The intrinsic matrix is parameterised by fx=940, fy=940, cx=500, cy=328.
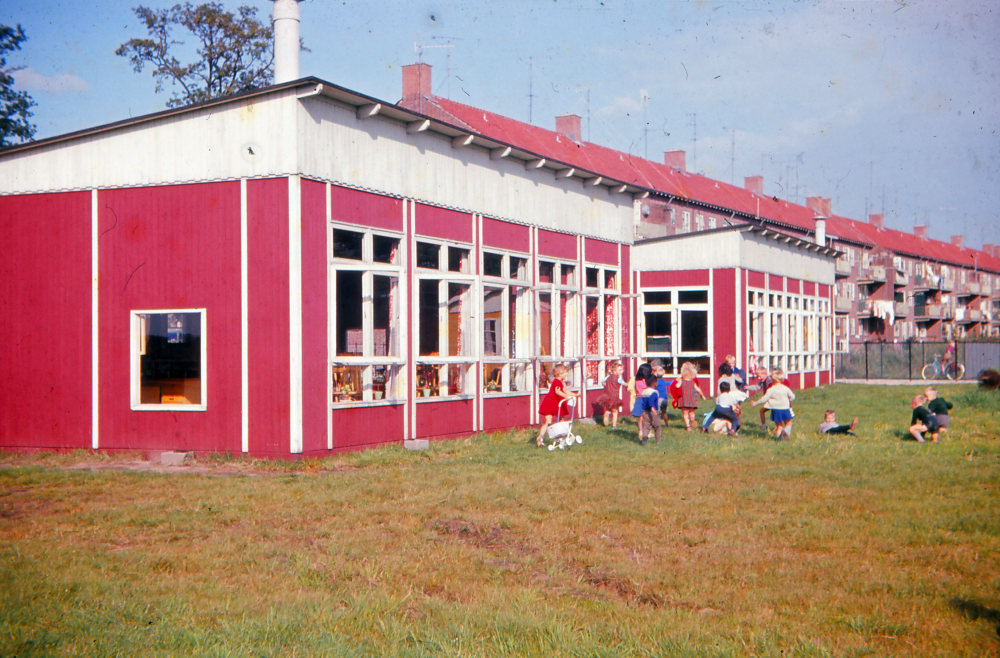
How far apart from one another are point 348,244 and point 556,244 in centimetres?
684

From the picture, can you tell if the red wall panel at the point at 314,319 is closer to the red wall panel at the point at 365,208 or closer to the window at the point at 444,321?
the red wall panel at the point at 365,208

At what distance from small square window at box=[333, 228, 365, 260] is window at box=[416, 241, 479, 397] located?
57.3 inches

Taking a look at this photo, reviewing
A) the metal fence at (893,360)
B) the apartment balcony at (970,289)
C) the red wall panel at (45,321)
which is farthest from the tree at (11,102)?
the apartment balcony at (970,289)

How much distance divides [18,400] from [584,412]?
11.4 meters

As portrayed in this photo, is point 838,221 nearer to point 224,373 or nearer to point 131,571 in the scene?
point 224,373

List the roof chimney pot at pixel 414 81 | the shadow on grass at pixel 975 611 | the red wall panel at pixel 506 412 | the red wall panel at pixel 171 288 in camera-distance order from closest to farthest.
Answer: the shadow on grass at pixel 975 611, the red wall panel at pixel 171 288, the red wall panel at pixel 506 412, the roof chimney pot at pixel 414 81

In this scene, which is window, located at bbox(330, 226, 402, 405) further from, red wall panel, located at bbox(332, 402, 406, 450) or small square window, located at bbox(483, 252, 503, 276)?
small square window, located at bbox(483, 252, 503, 276)

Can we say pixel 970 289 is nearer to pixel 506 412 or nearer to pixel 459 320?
pixel 506 412

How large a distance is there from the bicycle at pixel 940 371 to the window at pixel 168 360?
4210 cm

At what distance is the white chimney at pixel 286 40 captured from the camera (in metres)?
15.2

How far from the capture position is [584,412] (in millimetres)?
21141

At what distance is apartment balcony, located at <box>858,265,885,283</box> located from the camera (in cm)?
8044

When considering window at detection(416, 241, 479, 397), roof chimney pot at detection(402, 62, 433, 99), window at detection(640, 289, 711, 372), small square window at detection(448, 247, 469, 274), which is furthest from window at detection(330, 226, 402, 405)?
roof chimney pot at detection(402, 62, 433, 99)

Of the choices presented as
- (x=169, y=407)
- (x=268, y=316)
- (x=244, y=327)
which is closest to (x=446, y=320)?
(x=268, y=316)
